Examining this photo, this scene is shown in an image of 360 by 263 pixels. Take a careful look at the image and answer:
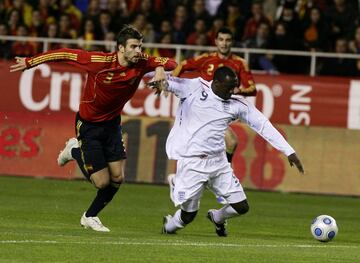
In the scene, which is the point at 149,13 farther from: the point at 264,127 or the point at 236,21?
the point at 264,127

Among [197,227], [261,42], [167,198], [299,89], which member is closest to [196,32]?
[261,42]

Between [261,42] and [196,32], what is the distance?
1.48 m

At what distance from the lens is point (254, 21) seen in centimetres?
2491

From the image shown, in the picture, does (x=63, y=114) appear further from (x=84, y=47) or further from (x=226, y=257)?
(x=226, y=257)

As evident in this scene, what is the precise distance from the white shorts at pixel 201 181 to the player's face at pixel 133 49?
125cm

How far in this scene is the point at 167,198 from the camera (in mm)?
20391

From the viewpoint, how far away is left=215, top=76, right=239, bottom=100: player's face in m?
13.6

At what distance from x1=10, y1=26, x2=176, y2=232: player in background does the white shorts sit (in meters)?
1.07

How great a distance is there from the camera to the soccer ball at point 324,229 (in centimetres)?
1396

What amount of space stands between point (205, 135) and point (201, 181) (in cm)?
50

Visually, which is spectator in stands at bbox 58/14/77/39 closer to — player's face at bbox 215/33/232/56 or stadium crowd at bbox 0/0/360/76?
stadium crowd at bbox 0/0/360/76

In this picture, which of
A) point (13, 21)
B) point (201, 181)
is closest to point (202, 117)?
point (201, 181)

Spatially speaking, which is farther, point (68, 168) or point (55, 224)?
point (68, 168)

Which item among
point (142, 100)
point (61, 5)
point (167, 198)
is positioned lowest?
point (167, 198)
